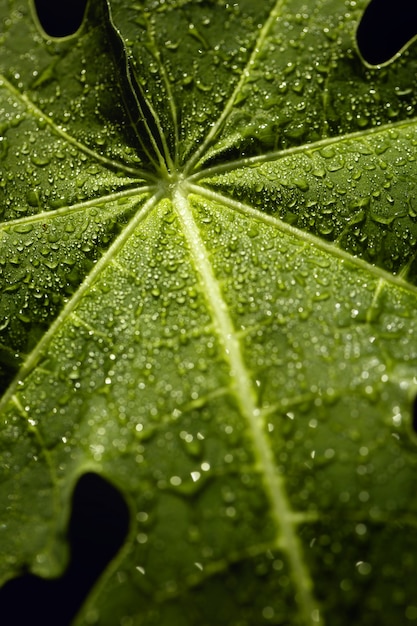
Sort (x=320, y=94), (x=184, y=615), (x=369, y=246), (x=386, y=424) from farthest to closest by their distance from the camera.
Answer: (x=320, y=94) < (x=369, y=246) < (x=386, y=424) < (x=184, y=615)

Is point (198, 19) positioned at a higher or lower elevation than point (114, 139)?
higher

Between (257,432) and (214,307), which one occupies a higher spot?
(214,307)

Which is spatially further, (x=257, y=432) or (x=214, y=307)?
(x=214, y=307)

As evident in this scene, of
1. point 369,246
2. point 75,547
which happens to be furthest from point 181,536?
point 369,246

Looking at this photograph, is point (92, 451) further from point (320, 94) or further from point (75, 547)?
point (320, 94)
